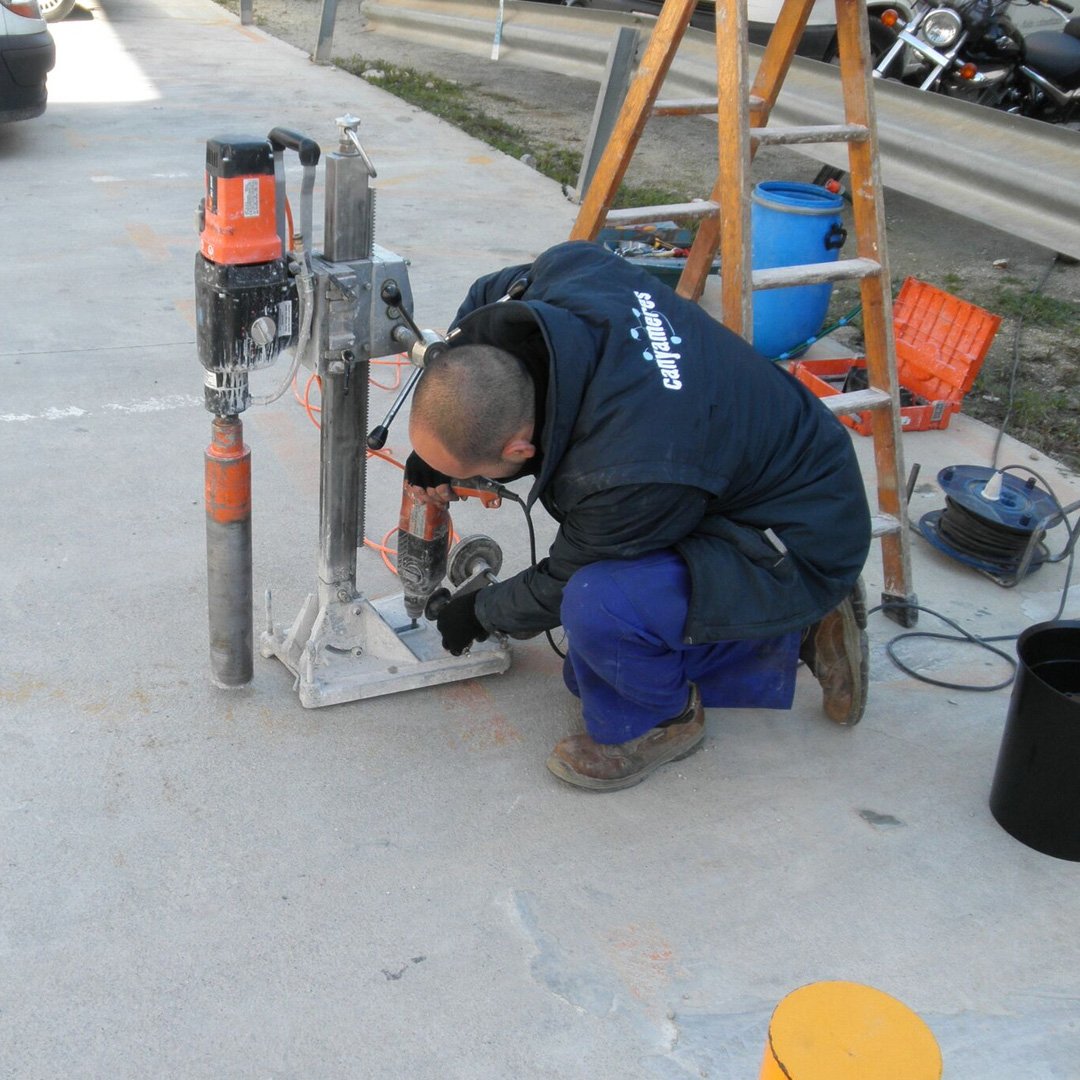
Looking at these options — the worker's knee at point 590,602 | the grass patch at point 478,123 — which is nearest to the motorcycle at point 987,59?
the grass patch at point 478,123

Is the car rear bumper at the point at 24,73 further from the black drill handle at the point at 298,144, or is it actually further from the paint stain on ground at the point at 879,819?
the paint stain on ground at the point at 879,819

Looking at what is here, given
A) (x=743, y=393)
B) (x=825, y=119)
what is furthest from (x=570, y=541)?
(x=825, y=119)

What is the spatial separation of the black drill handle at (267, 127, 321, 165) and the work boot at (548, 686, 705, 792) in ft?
4.51

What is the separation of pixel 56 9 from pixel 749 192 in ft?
33.7

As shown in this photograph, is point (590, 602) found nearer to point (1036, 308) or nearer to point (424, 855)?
point (424, 855)

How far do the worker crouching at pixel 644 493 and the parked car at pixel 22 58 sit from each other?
4993 millimetres

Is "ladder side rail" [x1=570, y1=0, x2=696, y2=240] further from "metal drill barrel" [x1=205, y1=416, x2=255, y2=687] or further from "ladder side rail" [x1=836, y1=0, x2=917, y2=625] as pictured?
"metal drill barrel" [x1=205, y1=416, x2=255, y2=687]

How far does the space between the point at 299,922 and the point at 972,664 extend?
6.34 feet

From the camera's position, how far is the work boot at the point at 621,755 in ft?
8.62

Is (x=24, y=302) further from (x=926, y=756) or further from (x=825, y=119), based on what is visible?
(x=926, y=756)

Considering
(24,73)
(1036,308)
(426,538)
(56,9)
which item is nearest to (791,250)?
(1036,308)

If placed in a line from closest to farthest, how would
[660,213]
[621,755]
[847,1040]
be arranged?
[847,1040] < [621,755] < [660,213]

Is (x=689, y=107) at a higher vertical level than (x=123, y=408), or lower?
higher

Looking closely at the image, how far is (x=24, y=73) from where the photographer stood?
6.54m
